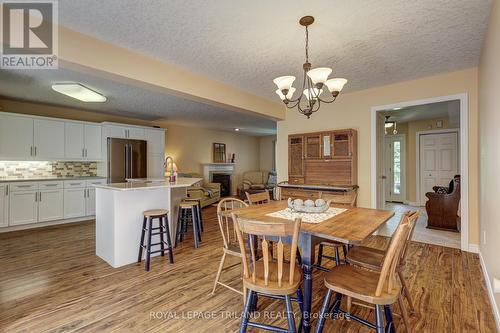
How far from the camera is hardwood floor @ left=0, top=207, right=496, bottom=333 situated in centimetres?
186

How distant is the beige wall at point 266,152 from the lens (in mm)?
10195

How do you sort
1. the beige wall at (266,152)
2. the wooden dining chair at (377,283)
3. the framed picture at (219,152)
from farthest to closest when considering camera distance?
the beige wall at (266,152) < the framed picture at (219,152) < the wooden dining chair at (377,283)

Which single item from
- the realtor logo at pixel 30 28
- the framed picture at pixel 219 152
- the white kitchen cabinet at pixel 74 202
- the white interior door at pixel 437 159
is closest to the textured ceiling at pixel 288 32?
the realtor logo at pixel 30 28

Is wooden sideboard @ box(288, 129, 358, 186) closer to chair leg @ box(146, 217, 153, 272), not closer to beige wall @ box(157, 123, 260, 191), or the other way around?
chair leg @ box(146, 217, 153, 272)

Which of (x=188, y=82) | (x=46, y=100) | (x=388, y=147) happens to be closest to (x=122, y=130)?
(x=46, y=100)

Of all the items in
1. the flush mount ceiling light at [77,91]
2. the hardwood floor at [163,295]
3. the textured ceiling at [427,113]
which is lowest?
the hardwood floor at [163,295]

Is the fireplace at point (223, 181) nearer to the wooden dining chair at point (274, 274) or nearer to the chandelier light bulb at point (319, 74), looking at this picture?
the chandelier light bulb at point (319, 74)

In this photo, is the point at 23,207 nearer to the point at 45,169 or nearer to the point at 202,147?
the point at 45,169

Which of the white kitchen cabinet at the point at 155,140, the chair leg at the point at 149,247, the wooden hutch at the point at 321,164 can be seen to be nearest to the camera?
the chair leg at the point at 149,247

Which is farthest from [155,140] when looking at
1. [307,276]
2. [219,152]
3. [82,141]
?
[307,276]

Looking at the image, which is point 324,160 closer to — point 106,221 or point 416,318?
point 416,318

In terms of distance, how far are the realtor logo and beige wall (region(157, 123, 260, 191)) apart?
16.2 feet

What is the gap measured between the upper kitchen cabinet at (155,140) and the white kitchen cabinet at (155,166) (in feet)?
0.41

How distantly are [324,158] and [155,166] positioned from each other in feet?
14.4
